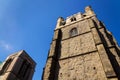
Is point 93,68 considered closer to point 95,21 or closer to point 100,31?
point 100,31

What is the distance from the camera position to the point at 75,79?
29.7ft

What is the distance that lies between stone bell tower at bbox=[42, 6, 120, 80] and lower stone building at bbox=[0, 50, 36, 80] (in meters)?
11.4

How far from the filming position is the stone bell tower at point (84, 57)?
862 cm

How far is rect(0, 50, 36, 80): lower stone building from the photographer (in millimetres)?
20250

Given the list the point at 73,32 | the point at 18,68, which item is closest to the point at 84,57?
the point at 73,32

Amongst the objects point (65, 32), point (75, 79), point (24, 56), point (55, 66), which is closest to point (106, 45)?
point (75, 79)

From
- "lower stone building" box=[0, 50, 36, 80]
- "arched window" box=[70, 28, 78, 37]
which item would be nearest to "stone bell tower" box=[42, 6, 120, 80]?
"arched window" box=[70, 28, 78, 37]

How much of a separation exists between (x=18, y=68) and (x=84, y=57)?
15688 millimetres

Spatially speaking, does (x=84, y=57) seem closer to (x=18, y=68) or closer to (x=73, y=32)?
(x=73, y=32)

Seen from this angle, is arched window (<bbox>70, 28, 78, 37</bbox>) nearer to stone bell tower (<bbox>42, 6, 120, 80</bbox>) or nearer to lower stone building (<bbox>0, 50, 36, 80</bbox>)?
stone bell tower (<bbox>42, 6, 120, 80</bbox>)

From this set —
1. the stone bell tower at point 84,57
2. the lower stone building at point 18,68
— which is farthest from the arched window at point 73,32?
the lower stone building at point 18,68

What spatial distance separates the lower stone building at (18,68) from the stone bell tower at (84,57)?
449 inches

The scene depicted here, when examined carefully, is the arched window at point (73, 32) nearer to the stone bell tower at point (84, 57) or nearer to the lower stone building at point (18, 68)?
the stone bell tower at point (84, 57)

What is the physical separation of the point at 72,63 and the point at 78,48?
182 cm
